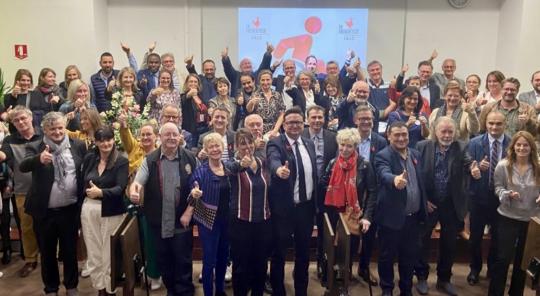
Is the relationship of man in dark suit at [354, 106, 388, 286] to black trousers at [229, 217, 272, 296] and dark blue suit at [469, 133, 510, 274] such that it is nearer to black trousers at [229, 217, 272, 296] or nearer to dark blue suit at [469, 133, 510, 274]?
dark blue suit at [469, 133, 510, 274]

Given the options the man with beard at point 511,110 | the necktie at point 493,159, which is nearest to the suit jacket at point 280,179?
the necktie at point 493,159

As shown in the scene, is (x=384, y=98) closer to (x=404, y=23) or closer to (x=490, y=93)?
(x=490, y=93)

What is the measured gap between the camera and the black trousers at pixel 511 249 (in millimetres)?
3600

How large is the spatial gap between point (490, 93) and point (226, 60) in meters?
2.97

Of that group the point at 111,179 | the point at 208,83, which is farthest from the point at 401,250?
the point at 208,83

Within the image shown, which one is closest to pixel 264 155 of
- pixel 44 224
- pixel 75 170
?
pixel 75 170

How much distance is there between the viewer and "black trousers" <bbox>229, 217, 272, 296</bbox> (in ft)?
11.3

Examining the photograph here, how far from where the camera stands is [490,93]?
5.08m

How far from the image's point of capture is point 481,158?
391cm

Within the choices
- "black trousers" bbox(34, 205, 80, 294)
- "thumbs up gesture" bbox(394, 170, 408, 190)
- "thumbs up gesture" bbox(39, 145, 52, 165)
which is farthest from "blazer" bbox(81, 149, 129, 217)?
"thumbs up gesture" bbox(394, 170, 408, 190)

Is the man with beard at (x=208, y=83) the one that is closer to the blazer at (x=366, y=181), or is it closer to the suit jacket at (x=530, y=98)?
the blazer at (x=366, y=181)

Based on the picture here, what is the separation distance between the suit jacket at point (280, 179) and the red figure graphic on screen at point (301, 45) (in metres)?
4.25

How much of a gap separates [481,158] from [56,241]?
334 centimetres

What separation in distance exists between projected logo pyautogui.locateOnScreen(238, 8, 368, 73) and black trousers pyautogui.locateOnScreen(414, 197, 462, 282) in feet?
13.6
